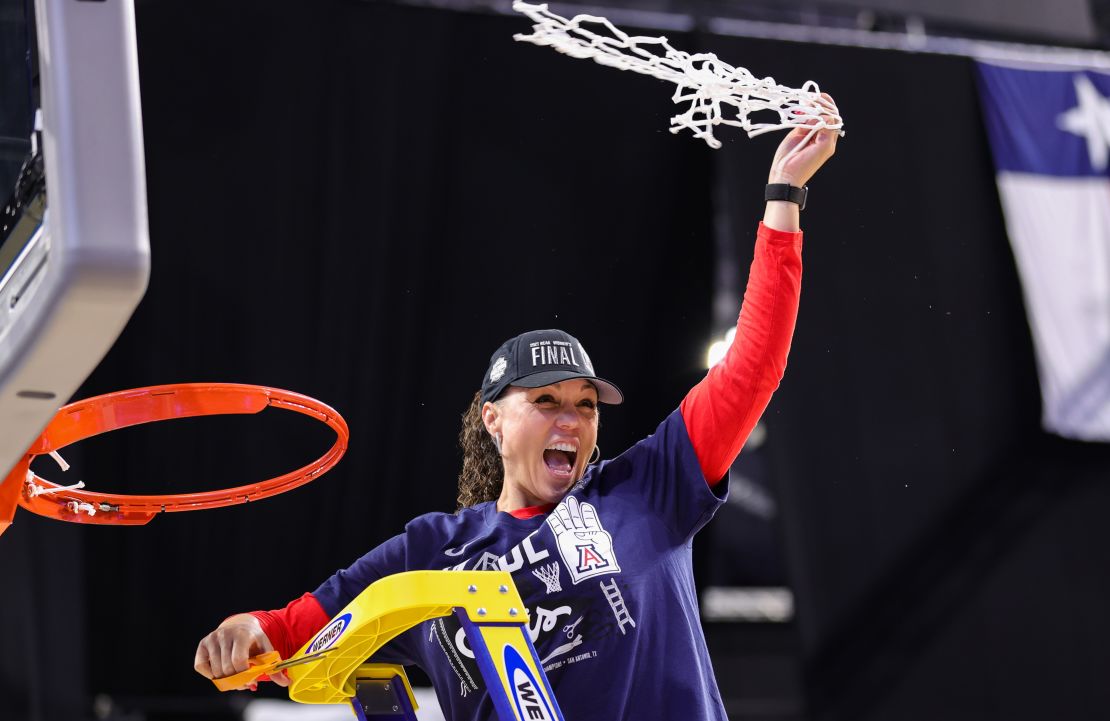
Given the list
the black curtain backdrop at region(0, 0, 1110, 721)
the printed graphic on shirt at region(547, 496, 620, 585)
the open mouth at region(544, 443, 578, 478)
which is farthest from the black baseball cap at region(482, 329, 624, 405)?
the black curtain backdrop at region(0, 0, 1110, 721)

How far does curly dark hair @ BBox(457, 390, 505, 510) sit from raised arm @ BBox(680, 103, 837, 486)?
57 centimetres

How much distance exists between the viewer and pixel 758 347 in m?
2.00

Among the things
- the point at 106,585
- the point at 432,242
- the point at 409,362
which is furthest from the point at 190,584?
the point at 432,242

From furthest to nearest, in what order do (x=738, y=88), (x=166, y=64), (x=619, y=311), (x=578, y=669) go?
(x=619, y=311), (x=166, y=64), (x=738, y=88), (x=578, y=669)

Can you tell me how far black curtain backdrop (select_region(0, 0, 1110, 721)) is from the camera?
4922mm

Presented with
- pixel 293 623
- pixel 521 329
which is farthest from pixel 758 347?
pixel 521 329

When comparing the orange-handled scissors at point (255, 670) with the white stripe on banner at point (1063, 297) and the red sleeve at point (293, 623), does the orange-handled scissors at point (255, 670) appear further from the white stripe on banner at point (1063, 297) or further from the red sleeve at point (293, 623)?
the white stripe on banner at point (1063, 297)

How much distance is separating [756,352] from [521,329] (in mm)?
3160

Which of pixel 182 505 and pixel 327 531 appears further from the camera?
pixel 327 531

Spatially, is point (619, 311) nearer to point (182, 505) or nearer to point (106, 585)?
point (106, 585)

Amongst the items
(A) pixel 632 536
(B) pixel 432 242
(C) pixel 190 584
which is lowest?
(C) pixel 190 584

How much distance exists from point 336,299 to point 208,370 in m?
0.57

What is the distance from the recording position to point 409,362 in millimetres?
5113

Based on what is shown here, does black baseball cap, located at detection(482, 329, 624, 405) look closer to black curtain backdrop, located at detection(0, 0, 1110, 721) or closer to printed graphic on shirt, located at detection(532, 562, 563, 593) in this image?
printed graphic on shirt, located at detection(532, 562, 563, 593)
